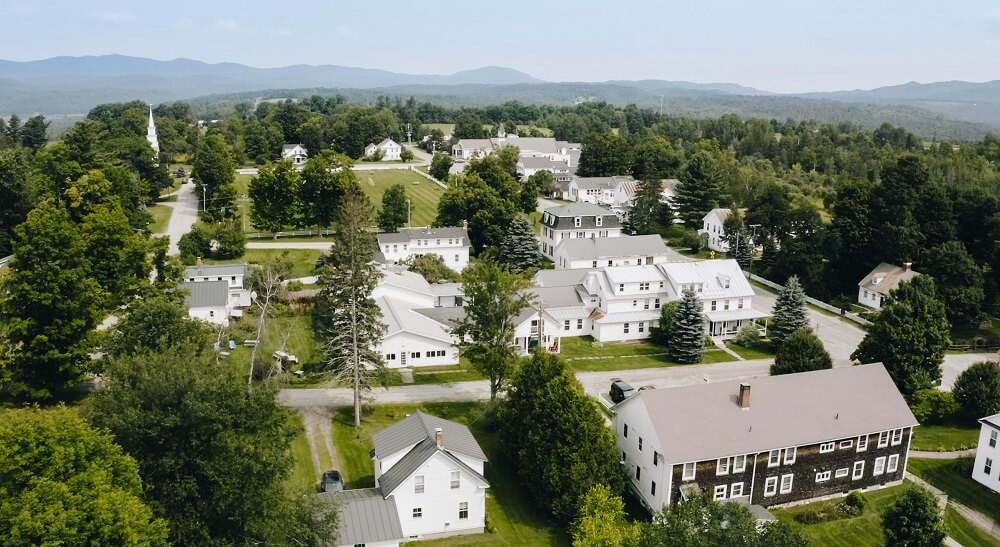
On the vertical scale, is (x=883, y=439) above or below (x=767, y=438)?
below

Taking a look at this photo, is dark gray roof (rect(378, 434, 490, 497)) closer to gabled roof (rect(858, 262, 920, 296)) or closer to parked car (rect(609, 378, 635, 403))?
parked car (rect(609, 378, 635, 403))

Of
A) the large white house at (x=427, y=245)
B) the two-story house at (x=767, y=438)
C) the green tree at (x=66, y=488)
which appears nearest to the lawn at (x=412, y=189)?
the large white house at (x=427, y=245)

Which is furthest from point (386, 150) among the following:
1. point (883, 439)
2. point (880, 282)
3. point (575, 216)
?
point (883, 439)

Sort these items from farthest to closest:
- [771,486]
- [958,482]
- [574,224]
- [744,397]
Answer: [574,224], [958,482], [744,397], [771,486]

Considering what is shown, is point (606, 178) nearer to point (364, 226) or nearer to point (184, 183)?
point (184, 183)

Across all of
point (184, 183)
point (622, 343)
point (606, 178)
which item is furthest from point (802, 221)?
point (184, 183)

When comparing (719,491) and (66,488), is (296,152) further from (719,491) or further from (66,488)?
(66,488)

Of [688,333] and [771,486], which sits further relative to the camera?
[688,333]
